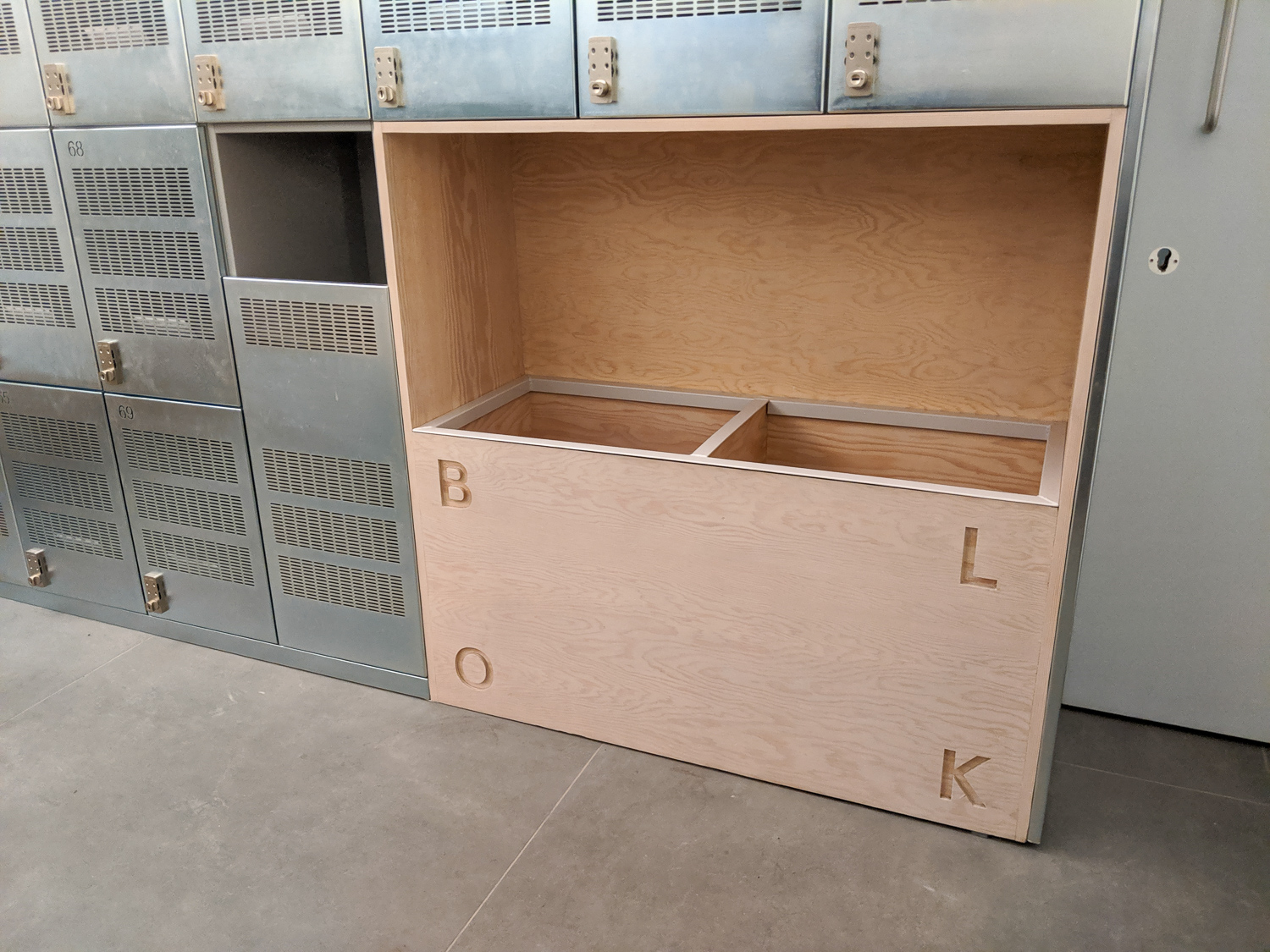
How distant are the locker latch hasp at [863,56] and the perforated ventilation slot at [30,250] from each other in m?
2.23

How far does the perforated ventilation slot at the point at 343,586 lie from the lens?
267cm

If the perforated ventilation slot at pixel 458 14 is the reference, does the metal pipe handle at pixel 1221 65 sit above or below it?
below

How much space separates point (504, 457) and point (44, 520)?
1.82 m

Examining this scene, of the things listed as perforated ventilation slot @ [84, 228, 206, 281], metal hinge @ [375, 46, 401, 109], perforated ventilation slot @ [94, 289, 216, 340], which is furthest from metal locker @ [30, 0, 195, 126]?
metal hinge @ [375, 46, 401, 109]

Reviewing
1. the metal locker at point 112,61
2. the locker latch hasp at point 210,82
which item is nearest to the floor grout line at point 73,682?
the metal locker at point 112,61

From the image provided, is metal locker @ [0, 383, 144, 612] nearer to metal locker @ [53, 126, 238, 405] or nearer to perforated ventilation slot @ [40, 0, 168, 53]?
metal locker @ [53, 126, 238, 405]

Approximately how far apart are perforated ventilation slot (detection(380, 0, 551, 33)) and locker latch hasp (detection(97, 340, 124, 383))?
1273 mm

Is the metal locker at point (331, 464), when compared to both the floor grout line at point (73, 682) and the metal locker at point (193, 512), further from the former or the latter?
the floor grout line at point (73, 682)

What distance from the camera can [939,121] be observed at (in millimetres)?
1781

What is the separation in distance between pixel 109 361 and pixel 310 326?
73 centimetres

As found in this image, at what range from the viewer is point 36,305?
9.34 feet

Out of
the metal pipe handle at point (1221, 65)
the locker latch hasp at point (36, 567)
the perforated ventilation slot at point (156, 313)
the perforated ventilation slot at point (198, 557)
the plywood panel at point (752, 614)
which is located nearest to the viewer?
the metal pipe handle at point (1221, 65)

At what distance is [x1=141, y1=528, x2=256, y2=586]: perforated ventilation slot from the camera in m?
2.87

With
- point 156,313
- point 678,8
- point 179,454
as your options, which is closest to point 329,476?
point 179,454
